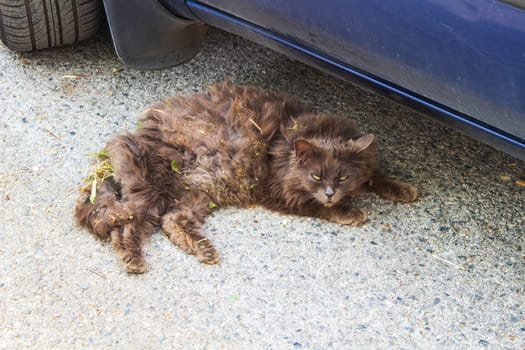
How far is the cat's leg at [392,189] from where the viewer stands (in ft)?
13.7

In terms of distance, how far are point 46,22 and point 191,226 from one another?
2.03 metres

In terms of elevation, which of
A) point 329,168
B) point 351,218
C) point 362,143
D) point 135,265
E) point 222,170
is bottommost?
point 135,265

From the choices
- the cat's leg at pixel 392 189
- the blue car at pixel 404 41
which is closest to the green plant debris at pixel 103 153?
the blue car at pixel 404 41

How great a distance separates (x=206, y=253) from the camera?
373 centimetres

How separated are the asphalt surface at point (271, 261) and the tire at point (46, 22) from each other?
35 cm

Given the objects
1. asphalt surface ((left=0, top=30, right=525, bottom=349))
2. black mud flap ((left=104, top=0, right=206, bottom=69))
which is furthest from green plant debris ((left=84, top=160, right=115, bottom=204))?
black mud flap ((left=104, top=0, right=206, bottom=69))

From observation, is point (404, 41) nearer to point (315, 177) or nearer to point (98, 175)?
point (315, 177)

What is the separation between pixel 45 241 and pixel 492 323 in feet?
7.83

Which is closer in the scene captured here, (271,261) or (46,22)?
(271,261)

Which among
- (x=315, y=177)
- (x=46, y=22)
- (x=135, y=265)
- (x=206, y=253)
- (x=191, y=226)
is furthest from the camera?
(x=46, y=22)

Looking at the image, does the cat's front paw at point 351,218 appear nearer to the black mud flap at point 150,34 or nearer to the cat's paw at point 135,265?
the cat's paw at point 135,265

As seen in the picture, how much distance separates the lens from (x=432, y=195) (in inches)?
168

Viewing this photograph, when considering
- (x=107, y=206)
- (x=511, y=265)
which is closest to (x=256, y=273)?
(x=107, y=206)

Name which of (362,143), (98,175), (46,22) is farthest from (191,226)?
(46,22)
